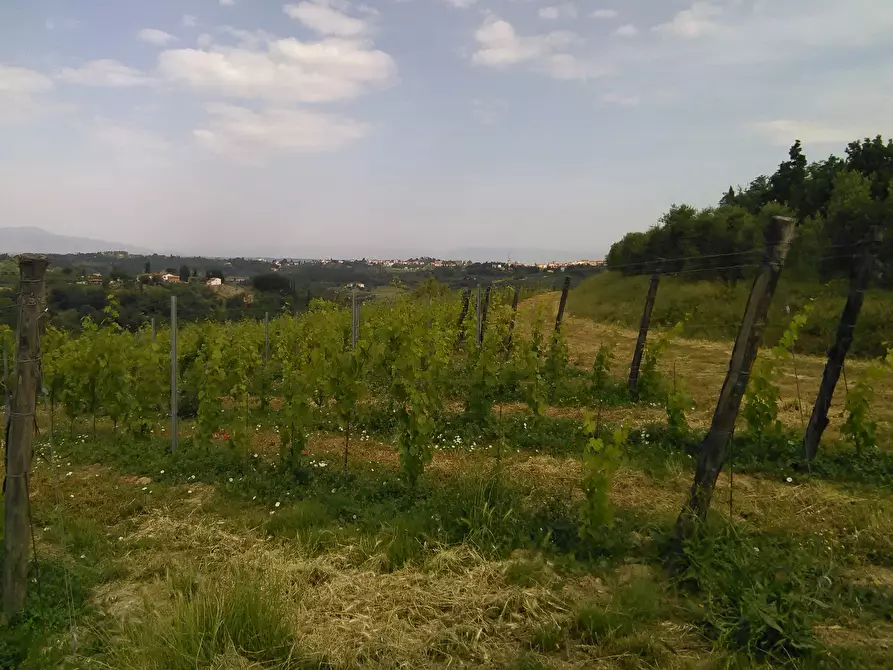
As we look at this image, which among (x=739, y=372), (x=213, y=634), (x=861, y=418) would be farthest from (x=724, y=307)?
(x=213, y=634)

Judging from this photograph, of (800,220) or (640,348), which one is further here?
(800,220)

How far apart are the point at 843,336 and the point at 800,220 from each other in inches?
715

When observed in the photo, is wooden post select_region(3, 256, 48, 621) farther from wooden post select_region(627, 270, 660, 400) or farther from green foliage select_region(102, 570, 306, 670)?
wooden post select_region(627, 270, 660, 400)

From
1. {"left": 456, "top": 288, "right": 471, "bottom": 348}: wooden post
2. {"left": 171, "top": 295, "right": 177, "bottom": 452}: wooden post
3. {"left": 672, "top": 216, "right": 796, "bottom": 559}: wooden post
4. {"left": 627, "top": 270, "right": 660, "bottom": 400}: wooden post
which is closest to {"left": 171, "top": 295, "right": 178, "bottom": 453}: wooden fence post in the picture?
{"left": 171, "top": 295, "right": 177, "bottom": 452}: wooden post

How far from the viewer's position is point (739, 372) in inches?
141

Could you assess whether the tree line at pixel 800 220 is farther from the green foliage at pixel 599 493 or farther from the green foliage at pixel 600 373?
the green foliage at pixel 599 493

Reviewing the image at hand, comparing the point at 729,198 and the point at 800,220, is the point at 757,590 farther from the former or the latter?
the point at 729,198

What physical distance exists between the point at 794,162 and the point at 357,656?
1253 inches

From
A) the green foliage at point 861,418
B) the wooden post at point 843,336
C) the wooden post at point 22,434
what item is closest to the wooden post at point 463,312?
the wooden post at point 843,336

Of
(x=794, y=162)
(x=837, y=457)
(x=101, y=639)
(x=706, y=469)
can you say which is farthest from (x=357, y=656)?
(x=794, y=162)

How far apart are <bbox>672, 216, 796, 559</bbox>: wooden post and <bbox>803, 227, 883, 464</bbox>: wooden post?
2.76m

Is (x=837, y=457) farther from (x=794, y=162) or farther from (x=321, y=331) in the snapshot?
(x=794, y=162)

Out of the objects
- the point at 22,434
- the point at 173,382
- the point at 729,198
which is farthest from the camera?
the point at 729,198

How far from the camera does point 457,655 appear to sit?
9.62 ft
